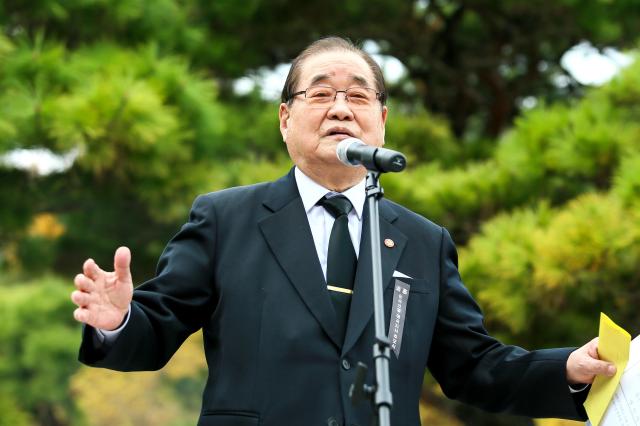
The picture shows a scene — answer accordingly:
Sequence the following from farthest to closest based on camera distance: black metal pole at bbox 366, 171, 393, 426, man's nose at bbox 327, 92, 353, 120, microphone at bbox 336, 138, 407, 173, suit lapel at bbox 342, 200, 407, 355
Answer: man's nose at bbox 327, 92, 353, 120, suit lapel at bbox 342, 200, 407, 355, microphone at bbox 336, 138, 407, 173, black metal pole at bbox 366, 171, 393, 426

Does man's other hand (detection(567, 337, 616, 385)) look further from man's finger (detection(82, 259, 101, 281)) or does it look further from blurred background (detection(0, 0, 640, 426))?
blurred background (detection(0, 0, 640, 426))

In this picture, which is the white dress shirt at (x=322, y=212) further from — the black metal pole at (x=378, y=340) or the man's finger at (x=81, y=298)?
the man's finger at (x=81, y=298)

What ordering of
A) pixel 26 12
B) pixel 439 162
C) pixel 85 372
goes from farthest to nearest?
pixel 85 372 → pixel 439 162 → pixel 26 12

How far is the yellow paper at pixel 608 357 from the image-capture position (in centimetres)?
204

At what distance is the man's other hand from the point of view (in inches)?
82.2

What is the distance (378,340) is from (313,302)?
38 cm

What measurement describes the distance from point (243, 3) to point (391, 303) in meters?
5.15

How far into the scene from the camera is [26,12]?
614 cm

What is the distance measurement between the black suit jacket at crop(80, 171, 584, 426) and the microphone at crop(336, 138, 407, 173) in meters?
0.29

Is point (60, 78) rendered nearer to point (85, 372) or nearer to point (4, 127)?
point (4, 127)

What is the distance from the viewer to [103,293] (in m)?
1.86

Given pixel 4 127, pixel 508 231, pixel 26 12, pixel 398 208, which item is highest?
pixel 26 12

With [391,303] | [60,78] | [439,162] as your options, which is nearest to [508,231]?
[439,162]

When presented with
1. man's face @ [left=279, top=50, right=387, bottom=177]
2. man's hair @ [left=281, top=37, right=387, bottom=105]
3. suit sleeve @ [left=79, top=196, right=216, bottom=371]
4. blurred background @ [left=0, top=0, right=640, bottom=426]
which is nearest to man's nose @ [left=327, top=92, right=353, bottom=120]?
man's face @ [left=279, top=50, right=387, bottom=177]
